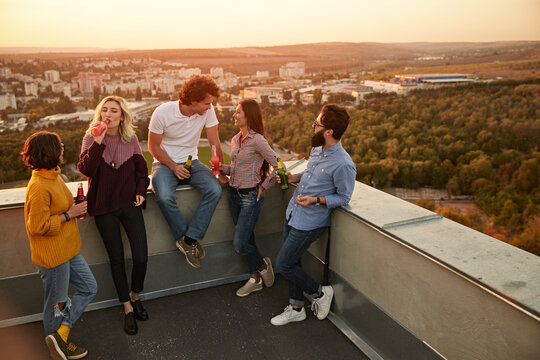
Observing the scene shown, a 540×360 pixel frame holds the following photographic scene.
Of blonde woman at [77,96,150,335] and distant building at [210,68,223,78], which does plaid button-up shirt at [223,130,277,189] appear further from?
distant building at [210,68,223,78]

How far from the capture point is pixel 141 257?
8.89 feet

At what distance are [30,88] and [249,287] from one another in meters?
58.1

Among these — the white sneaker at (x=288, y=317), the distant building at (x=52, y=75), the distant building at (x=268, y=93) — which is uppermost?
the white sneaker at (x=288, y=317)

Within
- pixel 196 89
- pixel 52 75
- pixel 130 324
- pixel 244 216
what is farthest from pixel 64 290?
pixel 52 75

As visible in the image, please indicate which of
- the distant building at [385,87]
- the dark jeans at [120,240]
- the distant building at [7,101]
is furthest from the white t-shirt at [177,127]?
the distant building at [385,87]

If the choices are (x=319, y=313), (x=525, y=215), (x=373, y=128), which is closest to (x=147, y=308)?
(x=319, y=313)

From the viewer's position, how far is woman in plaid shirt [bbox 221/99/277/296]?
2.88m

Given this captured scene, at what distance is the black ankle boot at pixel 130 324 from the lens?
2688 mm

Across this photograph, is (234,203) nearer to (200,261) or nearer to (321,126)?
(200,261)

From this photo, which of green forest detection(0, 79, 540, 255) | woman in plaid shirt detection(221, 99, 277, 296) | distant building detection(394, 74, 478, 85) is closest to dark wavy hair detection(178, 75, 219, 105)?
woman in plaid shirt detection(221, 99, 277, 296)

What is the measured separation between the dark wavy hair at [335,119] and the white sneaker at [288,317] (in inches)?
45.4

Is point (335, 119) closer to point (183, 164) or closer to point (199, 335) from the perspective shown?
point (183, 164)

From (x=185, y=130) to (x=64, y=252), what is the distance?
1.13m

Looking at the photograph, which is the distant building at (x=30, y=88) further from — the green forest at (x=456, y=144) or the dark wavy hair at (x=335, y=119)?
the dark wavy hair at (x=335, y=119)
